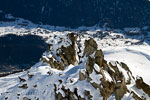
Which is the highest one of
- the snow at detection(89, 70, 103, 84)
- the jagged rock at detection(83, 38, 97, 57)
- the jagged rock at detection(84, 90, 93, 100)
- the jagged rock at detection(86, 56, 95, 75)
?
the jagged rock at detection(83, 38, 97, 57)

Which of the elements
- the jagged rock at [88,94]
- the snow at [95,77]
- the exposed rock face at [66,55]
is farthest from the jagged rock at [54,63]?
the jagged rock at [88,94]

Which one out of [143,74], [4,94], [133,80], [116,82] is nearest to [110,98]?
[116,82]

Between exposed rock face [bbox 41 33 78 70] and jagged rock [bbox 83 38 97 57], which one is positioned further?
exposed rock face [bbox 41 33 78 70]

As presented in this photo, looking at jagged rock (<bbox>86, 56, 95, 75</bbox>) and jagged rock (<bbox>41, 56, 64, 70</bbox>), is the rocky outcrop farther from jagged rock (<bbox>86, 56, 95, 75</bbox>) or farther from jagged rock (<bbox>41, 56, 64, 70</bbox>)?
jagged rock (<bbox>41, 56, 64, 70</bbox>)

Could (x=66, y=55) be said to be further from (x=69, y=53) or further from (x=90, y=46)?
(x=90, y=46)

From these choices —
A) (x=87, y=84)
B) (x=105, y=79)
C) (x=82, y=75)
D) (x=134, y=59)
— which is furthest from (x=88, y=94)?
(x=134, y=59)

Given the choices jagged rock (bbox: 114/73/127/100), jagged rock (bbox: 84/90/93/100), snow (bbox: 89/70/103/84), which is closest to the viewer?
jagged rock (bbox: 114/73/127/100)

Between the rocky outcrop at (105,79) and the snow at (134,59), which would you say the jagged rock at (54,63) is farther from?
the rocky outcrop at (105,79)

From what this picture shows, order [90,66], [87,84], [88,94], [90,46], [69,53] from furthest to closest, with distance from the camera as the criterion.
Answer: [69,53] → [90,46] → [90,66] → [87,84] → [88,94]

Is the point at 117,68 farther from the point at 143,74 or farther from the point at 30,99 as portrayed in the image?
the point at 30,99

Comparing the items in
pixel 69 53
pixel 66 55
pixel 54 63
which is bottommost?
pixel 54 63

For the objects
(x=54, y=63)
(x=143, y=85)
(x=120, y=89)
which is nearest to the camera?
(x=120, y=89)

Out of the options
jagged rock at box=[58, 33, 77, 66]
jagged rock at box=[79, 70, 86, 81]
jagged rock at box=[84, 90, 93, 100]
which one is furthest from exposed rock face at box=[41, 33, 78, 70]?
jagged rock at box=[84, 90, 93, 100]

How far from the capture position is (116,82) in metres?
49.1
